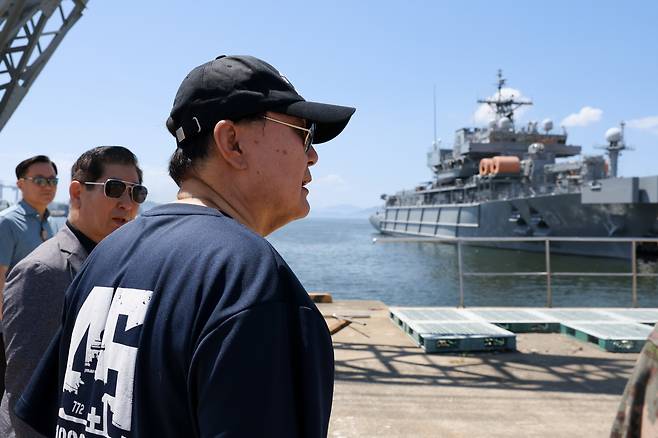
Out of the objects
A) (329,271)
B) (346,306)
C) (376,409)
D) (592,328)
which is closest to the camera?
(376,409)

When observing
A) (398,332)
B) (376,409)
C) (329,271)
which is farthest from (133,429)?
(329,271)

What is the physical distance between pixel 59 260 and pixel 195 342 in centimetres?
135

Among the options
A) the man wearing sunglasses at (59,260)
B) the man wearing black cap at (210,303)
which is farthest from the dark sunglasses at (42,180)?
the man wearing black cap at (210,303)

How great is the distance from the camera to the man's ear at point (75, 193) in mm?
2408

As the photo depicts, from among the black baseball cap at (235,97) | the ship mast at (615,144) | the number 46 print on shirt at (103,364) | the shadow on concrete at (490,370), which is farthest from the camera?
the ship mast at (615,144)

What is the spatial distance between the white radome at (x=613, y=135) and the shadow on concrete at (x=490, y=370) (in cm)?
3710

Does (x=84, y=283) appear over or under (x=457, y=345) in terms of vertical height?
over

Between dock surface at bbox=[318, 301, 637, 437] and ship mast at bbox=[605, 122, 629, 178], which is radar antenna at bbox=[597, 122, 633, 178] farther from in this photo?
dock surface at bbox=[318, 301, 637, 437]

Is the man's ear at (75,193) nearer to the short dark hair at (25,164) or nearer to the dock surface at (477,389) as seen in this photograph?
the short dark hair at (25,164)

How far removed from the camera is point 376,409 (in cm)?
403

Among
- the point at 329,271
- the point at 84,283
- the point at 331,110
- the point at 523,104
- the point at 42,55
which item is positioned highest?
the point at 523,104

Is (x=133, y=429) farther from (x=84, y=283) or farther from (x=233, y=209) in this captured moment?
(x=233, y=209)

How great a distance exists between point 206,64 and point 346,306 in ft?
23.9

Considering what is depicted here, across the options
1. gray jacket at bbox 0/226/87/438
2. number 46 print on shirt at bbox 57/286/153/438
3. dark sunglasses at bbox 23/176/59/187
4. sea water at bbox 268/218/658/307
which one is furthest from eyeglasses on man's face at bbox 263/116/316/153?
sea water at bbox 268/218/658/307
